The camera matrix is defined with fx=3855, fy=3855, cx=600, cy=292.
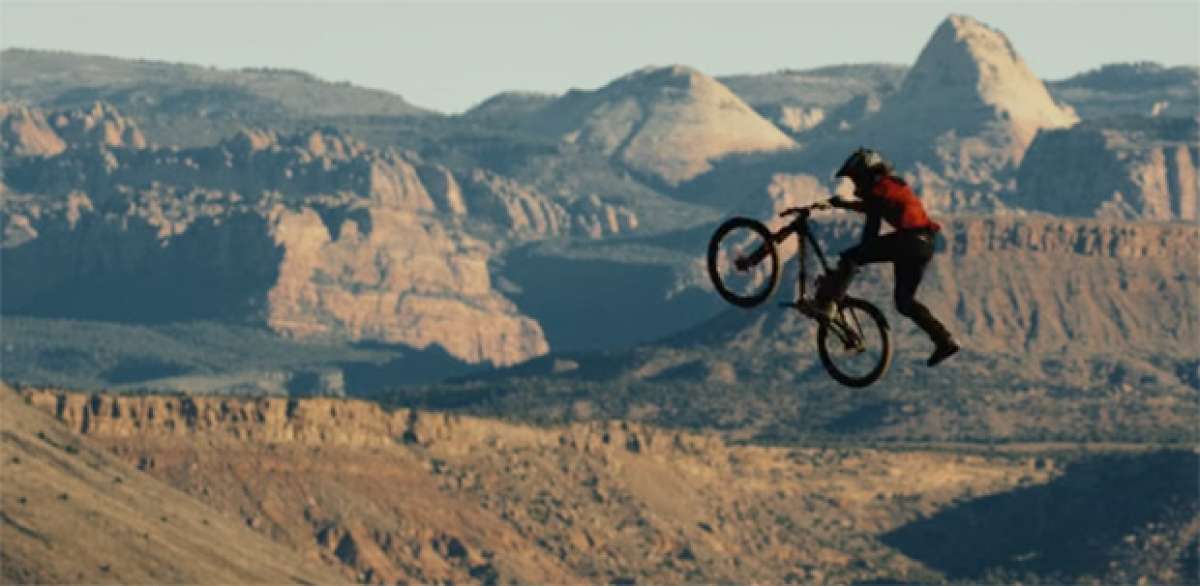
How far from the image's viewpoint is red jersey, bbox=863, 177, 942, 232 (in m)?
65.1

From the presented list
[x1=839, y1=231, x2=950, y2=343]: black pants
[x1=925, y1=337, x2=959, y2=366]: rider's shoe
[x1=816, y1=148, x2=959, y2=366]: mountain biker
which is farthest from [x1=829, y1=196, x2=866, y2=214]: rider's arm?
[x1=925, y1=337, x2=959, y2=366]: rider's shoe

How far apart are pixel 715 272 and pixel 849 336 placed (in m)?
3.80

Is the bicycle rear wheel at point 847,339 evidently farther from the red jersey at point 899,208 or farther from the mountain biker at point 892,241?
the red jersey at point 899,208

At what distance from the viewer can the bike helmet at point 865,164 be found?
65.4m

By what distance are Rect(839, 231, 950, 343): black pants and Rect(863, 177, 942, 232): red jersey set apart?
22 cm

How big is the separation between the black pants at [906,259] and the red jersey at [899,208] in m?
0.22

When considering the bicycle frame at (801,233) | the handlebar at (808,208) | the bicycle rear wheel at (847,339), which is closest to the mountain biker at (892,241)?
the bicycle rear wheel at (847,339)

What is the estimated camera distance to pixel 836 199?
68.4 meters

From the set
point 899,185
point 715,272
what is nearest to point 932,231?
point 899,185

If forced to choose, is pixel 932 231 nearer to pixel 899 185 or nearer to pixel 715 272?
pixel 899 185

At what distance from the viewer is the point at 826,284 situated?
217ft

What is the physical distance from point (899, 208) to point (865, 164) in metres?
1.06

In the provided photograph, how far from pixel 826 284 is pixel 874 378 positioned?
1852 mm

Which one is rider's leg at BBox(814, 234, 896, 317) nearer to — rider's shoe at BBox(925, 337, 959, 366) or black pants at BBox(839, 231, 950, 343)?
black pants at BBox(839, 231, 950, 343)
